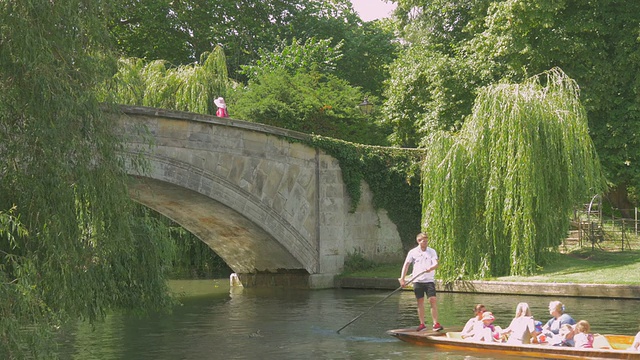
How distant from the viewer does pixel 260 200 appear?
19906mm

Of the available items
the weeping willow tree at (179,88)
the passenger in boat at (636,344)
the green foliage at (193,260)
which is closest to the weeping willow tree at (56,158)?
the passenger in boat at (636,344)

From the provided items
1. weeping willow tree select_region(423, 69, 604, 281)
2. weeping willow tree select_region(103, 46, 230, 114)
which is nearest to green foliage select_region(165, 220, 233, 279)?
weeping willow tree select_region(103, 46, 230, 114)

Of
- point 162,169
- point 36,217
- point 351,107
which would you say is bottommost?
point 36,217

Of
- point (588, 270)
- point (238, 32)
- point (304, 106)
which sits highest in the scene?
point (238, 32)

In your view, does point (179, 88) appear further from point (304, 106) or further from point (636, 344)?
point (636, 344)

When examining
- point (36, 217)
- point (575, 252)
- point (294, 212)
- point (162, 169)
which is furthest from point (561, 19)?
point (36, 217)

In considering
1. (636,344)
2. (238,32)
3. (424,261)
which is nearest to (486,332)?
(424,261)

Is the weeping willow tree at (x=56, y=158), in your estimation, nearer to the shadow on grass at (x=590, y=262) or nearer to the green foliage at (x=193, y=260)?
the shadow on grass at (x=590, y=262)

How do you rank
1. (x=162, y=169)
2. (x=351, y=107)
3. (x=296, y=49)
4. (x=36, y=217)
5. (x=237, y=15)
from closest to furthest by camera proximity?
(x=36, y=217)
(x=162, y=169)
(x=351, y=107)
(x=296, y=49)
(x=237, y=15)

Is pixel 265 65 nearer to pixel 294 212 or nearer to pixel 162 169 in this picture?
pixel 294 212

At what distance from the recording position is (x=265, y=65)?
2828 centimetres

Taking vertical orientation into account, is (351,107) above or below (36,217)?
above

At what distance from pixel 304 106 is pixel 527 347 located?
1577 centimetres

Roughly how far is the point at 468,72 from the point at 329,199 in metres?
5.68
